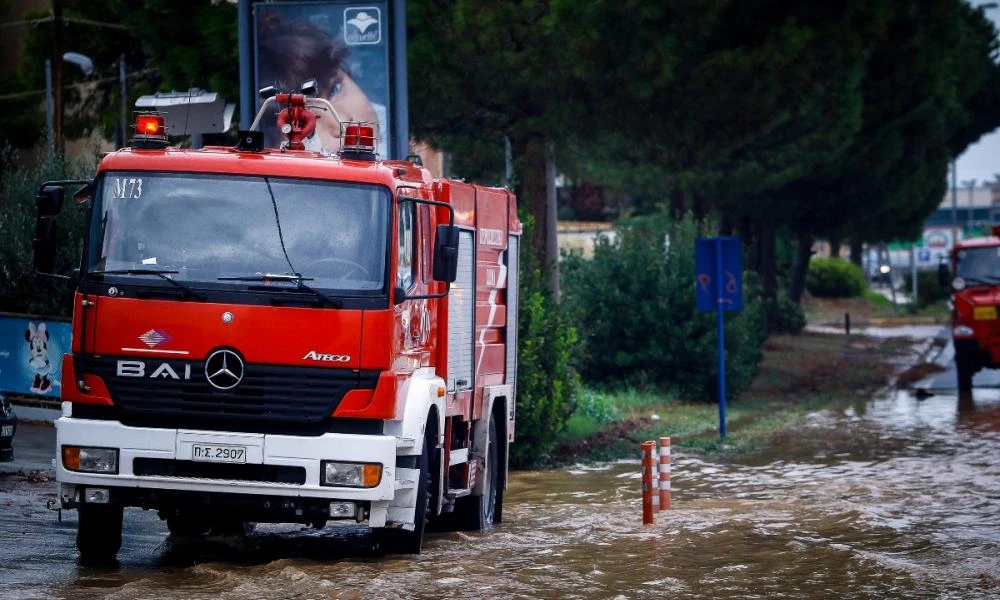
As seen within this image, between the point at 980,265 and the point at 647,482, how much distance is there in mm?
17371

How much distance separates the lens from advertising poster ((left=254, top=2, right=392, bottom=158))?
19.1 metres

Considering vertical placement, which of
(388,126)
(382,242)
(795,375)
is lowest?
(795,375)

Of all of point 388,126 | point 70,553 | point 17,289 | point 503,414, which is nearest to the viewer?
point 70,553

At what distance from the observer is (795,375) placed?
35906 millimetres

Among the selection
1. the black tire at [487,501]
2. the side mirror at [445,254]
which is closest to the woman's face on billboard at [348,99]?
the black tire at [487,501]

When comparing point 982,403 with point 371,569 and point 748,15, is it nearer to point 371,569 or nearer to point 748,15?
point 748,15

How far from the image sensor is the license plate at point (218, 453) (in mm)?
10148

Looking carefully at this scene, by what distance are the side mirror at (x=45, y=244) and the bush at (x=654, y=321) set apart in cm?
1794

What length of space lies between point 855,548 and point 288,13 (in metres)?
10.00

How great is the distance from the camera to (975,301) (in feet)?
94.5

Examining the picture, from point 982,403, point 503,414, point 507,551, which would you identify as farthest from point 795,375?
point 507,551

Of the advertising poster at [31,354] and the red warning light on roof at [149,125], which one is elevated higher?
the red warning light on roof at [149,125]

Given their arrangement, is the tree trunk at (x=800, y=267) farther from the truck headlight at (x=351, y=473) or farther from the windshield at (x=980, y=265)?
the truck headlight at (x=351, y=473)

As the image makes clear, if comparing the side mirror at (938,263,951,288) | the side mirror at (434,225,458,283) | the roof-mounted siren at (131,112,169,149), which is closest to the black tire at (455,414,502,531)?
the side mirror at (434,225,458,283)
